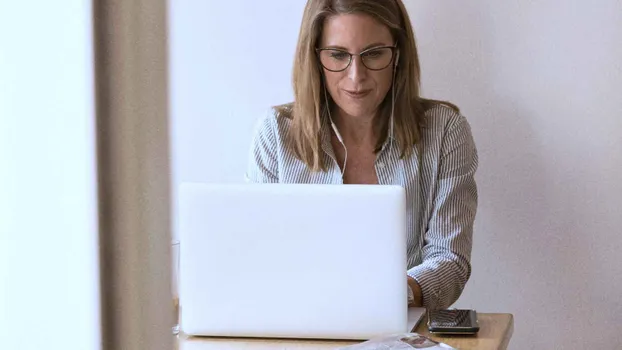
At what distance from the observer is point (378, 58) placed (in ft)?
6.35

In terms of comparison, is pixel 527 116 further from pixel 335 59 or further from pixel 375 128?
pixel 335 59

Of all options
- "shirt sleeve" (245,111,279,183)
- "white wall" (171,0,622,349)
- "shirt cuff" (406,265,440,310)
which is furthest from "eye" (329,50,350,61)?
"shirt cuff" (406,265,440,310)

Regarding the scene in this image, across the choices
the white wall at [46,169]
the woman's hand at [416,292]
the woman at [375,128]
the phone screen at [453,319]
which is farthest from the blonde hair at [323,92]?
the white wall at [46,169]

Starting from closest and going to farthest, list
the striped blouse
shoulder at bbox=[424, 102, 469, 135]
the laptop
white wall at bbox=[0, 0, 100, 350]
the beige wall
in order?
white wall at bbox=[0, 0, 100, 350] < the laptop < the striped blouse < shoulder at bbox=[424, 102, 469, 135] < the beige wall

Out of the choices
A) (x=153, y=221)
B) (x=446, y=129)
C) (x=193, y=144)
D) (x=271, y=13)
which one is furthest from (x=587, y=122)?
(x=153, y=221)

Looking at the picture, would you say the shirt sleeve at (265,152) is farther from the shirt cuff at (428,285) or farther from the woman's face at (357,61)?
the shirt cuff at (428,285)

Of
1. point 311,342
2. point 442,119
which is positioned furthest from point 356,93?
point 311,342

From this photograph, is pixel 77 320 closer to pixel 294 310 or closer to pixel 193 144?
pixel 294 310

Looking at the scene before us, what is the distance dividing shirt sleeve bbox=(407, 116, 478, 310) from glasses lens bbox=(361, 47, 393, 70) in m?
0.21

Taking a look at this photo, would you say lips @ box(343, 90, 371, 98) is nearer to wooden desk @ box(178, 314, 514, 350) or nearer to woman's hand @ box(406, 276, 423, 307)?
woman's hand @ box(406, 276, 423, 307)

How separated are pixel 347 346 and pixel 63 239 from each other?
1.18 m

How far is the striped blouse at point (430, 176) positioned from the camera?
1838 mm

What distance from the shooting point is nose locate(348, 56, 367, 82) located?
190 centimetres

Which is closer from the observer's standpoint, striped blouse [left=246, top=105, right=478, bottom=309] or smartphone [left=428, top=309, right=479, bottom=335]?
smartphone [left=428, top=309, right=479, bottom=335]
